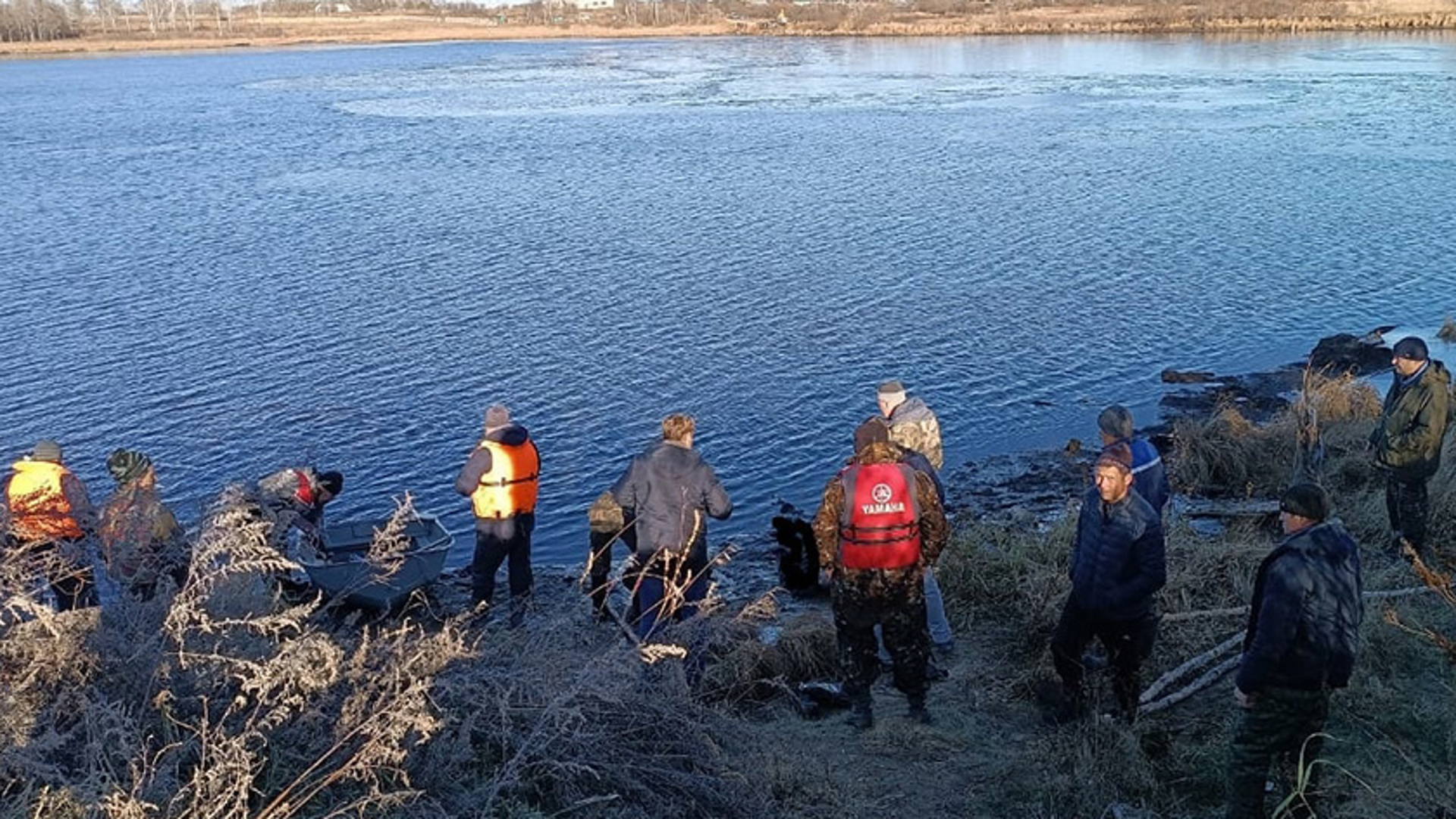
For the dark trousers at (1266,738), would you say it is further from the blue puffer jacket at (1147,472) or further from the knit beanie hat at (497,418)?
the knit beanie hat at (497,418)

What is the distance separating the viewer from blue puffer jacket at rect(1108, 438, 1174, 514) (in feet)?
22.2

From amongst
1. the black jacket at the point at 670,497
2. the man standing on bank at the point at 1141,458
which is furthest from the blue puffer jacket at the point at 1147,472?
the black jacket at the point at 670,497

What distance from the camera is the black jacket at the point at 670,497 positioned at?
711 cm

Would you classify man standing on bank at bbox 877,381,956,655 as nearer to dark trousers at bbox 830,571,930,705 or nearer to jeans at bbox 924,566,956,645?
jeans at bbox 924,566,956,645

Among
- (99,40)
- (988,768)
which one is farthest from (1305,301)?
(99,40)

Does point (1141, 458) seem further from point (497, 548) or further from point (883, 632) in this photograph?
point (497, 548)

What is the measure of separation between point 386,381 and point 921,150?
2197 centimetres

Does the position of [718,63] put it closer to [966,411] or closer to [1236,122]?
[1236,122]

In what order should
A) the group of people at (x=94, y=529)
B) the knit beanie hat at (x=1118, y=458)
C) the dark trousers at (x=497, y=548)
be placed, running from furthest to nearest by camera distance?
the dark trousers at (x=497, y=548)
the group of people at (x=94, y=529)
the knit beanie hat at (x=1118, y=458)

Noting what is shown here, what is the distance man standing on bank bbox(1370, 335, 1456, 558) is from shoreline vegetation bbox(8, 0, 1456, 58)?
2754 inches

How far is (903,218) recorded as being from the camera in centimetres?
2705

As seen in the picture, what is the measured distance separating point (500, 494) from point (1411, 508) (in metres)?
6.24

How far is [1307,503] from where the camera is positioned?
519 cm

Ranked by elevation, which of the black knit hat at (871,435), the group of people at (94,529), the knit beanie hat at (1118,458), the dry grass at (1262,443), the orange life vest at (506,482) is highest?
the black knit hat at (871,435)
